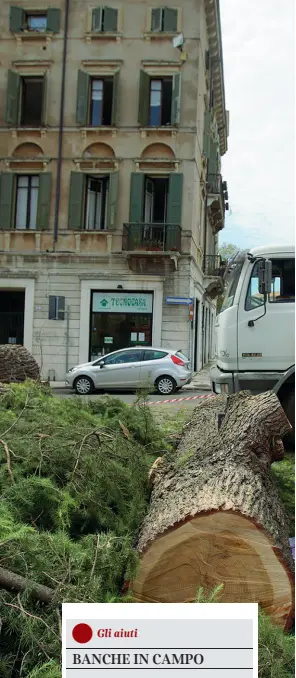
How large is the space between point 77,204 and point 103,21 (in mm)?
451

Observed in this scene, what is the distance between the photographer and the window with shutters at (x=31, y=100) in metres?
1.33

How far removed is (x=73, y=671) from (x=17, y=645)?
0.67 feet

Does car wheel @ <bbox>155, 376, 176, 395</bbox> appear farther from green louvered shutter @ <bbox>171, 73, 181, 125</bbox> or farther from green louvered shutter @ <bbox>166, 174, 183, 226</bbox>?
green louvered shutter @ <bbox>171, 73, 181, 125</bbox>

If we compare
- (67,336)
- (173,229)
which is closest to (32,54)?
(173,229)

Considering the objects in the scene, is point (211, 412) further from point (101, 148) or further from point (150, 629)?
point (150, 629)

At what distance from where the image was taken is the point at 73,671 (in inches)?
28.3

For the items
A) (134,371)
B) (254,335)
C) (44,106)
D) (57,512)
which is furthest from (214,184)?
(254,335)

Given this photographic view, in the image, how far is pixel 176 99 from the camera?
4.99ft

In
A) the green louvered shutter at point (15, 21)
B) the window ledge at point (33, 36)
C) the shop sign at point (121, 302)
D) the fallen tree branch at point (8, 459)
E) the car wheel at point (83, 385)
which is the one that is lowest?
the fallen tree branch at point (8, 459)

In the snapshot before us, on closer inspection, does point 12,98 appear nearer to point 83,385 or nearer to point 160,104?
point 160,104

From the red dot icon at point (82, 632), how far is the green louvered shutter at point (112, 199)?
3.25 feet

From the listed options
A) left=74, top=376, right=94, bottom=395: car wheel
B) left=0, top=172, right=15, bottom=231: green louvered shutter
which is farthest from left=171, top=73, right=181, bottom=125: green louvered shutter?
left=74, top=376, right=94, bottom=395: car wheel

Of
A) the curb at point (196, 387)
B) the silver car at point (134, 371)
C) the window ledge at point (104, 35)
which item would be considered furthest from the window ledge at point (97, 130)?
the curb at point (196, 387)

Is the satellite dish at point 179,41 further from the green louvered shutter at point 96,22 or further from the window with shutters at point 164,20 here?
the green louvered shutter at point 96,22
